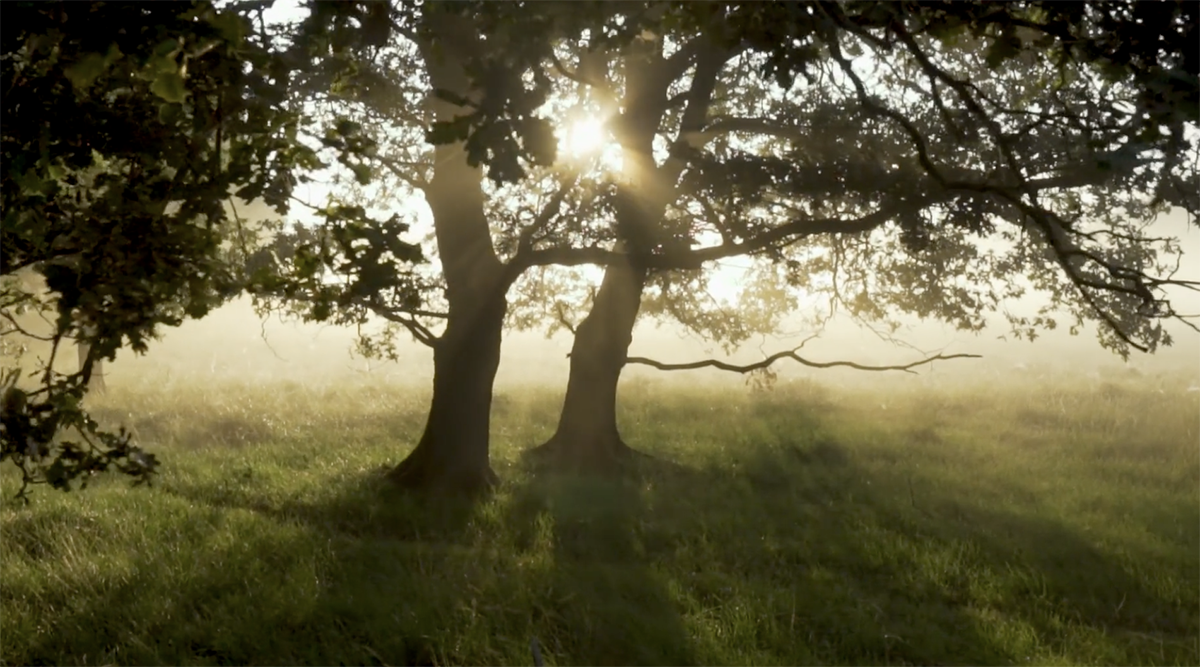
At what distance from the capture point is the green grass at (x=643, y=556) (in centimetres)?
734

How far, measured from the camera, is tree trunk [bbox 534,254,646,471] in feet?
48.0

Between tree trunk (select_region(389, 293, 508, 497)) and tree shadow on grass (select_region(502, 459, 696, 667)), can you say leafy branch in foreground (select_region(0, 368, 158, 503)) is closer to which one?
tree shadow on grass (select_region(502, 459, 696, 667))

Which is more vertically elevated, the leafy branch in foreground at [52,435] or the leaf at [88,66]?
the leaf at [88,66]

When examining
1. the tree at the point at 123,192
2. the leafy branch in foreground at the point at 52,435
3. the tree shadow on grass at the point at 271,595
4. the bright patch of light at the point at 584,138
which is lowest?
the tree shadow on grass at the point at 271,595

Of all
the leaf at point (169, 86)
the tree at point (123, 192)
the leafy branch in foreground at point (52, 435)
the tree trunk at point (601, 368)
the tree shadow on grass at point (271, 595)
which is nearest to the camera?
the leaf at point (169, 86)

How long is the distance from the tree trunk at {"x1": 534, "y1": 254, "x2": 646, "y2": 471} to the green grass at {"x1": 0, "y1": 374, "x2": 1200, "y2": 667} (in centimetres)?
88

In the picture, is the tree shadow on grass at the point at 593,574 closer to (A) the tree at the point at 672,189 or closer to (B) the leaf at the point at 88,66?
(A) the tree at the point at 672,189

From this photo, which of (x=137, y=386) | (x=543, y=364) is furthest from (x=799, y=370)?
(x=137, y=386)

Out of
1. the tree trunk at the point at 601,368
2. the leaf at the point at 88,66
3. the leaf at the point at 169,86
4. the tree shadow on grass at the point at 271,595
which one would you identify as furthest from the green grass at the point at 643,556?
the leaf at the point at 88,66

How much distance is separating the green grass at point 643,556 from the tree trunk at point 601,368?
2.88 ft

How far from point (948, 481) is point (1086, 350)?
123 ft

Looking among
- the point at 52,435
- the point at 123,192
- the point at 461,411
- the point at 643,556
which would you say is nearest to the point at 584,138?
the point at 461,411

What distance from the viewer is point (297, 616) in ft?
24.7

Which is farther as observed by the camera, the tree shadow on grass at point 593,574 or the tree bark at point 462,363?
the tree bark at point 462,363
